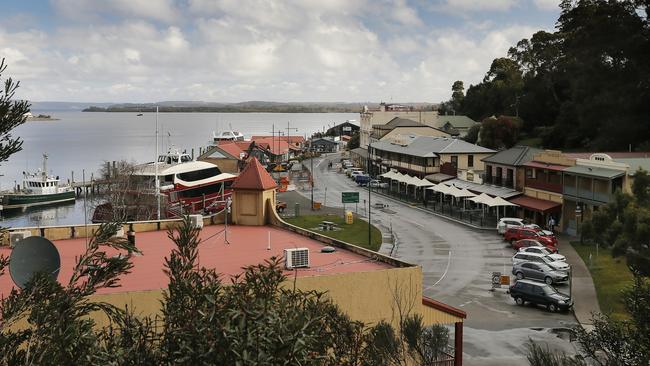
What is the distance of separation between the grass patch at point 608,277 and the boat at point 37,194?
6021 centimetres

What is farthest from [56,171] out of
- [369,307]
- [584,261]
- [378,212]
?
[369,307]

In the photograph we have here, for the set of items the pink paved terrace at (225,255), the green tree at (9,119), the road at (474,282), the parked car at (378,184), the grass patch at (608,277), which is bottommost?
the road at (474,282)

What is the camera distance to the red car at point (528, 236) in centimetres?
3875

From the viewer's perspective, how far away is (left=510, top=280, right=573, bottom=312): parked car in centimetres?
2719

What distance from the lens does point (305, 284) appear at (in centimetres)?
1409

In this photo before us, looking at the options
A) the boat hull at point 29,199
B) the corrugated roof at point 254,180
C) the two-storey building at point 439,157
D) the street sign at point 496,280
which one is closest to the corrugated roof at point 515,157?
the two-storey building at point 439,157

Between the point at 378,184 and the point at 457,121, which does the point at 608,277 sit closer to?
the point at 378,184

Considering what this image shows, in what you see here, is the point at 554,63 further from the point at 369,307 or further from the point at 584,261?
the point at 369,307

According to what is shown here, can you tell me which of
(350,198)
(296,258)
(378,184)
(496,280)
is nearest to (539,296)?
(496,280)

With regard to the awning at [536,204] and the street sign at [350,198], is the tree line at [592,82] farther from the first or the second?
the street sign at [350,198]

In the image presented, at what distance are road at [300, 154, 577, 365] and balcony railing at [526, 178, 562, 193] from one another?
5646mm

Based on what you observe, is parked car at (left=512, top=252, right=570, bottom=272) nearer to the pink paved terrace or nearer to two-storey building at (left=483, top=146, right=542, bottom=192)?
the pink paved terrace

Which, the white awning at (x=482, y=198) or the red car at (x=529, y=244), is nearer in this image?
the red car at (x=529, y=244)

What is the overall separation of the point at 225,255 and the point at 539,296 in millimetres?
15263
